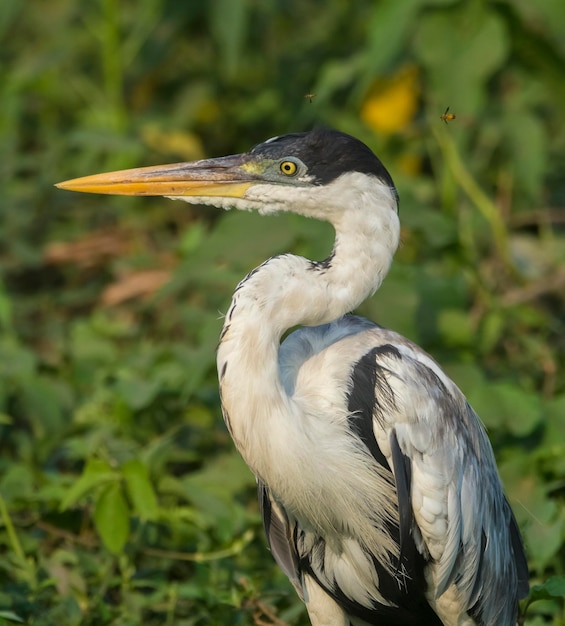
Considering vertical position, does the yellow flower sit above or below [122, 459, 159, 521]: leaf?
above

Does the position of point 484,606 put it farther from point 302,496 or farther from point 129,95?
point 129,95

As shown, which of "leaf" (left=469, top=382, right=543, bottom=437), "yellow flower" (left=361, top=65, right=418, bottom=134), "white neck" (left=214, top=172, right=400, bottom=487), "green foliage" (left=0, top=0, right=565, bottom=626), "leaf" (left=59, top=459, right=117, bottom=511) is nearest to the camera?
"white neck" (left=214, top=172, right=400, bottom=487)

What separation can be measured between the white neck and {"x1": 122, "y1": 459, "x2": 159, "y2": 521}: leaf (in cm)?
73

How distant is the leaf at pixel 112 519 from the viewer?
3.68m

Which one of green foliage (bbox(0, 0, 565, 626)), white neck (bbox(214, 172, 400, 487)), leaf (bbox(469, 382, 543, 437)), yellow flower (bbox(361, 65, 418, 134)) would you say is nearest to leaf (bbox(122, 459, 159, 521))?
green foliage (bbox(0, 0, 565, 626))

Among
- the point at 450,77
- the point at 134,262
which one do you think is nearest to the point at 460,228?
the point at 450,77

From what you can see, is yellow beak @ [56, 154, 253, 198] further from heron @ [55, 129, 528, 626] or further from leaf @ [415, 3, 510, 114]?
leaf @ [415, 3, 510, 114]

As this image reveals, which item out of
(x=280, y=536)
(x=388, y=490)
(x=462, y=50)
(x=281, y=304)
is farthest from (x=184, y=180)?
(x=462, y=50)

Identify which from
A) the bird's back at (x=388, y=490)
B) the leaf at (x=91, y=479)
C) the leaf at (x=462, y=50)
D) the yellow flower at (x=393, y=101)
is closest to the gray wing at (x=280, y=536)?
the bird's back at (x=388, y=490)

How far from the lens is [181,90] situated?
23.5 feet

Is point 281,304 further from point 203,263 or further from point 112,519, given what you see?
point 203,263

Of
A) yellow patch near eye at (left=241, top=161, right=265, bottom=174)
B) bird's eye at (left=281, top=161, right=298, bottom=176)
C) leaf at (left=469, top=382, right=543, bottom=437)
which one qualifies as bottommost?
leaf at (left=469, top=382, right=543, bottom=437)

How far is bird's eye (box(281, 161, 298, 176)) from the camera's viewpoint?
10.7 ft

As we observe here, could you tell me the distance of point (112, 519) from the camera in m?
3.70
